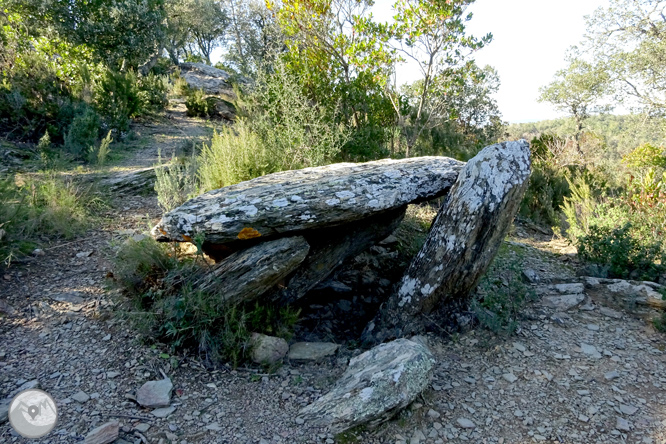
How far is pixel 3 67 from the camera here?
766cm

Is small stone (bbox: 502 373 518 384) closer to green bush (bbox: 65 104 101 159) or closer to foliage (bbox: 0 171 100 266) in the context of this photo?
foliage (bbox: 0 171 100 266)

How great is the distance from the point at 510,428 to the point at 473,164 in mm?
2044

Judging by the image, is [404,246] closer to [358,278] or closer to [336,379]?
[358,278]

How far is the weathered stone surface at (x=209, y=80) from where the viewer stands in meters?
13.4

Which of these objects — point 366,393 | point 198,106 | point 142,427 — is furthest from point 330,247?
point 198,106

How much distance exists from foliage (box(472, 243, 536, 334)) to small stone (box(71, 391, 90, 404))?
298 cm

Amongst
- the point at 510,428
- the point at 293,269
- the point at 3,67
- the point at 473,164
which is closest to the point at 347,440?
the point at 510,428

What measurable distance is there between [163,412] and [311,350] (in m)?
1.20

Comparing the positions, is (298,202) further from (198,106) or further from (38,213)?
(198,106)

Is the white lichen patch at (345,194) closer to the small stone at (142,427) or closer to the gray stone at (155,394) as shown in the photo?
the gray stone at (155,394)

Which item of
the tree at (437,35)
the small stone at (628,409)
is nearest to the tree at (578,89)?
the tree at (437,35)

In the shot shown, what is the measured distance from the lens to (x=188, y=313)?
3.05m

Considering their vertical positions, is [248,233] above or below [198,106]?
below

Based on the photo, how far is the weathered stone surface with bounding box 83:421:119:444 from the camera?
2.23 meters
